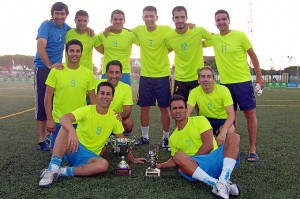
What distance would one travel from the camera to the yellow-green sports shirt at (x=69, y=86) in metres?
5.41

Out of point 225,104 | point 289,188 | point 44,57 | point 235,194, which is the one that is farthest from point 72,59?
point 289,188

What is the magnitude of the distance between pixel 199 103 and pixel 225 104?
1.31ft

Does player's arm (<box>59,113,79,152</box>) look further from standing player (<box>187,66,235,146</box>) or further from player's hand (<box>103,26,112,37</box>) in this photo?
player's hand (<box>103,26,112,37</box>)

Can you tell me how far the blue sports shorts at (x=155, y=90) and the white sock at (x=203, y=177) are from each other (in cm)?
273

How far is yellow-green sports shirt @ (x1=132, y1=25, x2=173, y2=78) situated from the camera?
6.65 m

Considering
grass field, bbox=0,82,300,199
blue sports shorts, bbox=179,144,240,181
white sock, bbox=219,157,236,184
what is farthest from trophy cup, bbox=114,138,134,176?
white sock, bbox=219,157,236,184

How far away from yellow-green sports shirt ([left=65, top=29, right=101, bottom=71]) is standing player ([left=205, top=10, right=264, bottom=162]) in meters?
2.21

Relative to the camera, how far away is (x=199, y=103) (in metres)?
5.39

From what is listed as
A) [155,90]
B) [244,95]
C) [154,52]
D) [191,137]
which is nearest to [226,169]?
[191,137]

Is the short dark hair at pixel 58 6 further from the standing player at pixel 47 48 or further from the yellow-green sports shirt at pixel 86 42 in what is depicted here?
the yellow-green sports shirt at pixel 86 42

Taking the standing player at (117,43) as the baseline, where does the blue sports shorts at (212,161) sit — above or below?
below

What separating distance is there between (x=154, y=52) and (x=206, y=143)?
266 cm

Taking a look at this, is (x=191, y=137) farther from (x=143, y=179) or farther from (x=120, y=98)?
(x=120, y=98)

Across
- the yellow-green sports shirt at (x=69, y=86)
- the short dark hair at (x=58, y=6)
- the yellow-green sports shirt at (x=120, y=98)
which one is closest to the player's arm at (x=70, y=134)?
the yellow-green sports shirt at (x=69, y=86)
